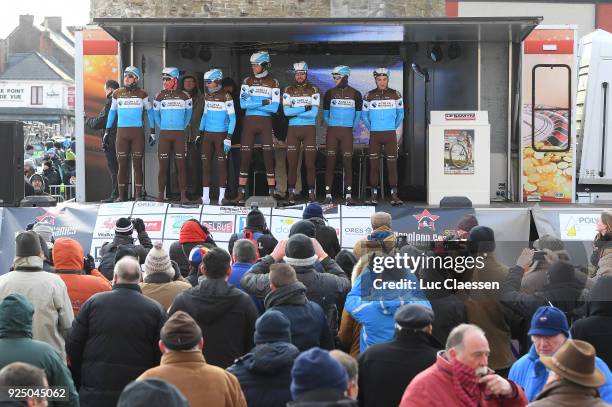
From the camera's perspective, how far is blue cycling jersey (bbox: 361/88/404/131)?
14477 mm

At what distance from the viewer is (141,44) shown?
51.0ft

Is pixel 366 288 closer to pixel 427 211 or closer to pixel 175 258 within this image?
pixel 175 258

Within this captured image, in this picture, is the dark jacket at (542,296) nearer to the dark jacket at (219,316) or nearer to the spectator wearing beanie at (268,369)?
the dark jacket at (219,316)

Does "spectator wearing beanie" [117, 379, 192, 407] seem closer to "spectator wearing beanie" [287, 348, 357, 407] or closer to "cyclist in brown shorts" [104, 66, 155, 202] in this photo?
"spectator wearing beanie" [287, 348, 357, 407]

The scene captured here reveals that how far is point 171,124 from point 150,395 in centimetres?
1084

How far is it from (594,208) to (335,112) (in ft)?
11.7

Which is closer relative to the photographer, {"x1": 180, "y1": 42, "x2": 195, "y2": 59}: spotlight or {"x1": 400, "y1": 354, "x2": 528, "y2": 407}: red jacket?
{"x1": 400, "y1": 354, "x2": 528, "y2": 407}: red jacket

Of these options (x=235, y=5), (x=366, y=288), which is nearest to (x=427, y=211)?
(x=366, y=288)

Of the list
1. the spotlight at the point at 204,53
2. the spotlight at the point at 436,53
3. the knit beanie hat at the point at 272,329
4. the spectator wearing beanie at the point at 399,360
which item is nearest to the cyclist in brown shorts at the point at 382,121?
the spotlight at the point at 436,53

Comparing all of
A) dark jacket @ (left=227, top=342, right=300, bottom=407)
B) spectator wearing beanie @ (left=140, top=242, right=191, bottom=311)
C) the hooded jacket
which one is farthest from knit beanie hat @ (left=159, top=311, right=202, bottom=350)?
spectator wearing beanie @ (left=140, top=242, right=191, bottom=311)

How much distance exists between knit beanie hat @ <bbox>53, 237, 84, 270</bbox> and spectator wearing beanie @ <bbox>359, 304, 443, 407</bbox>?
2.69 metres

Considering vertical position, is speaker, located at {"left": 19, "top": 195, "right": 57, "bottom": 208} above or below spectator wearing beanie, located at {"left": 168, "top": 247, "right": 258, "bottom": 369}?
above

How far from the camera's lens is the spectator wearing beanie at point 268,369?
555 centimetres

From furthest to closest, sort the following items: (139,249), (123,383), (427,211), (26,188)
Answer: (26,188) < (427,211) < (139,249) < (123,383)
